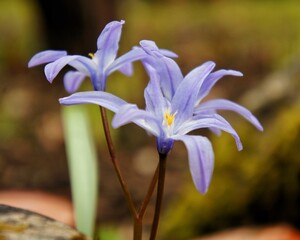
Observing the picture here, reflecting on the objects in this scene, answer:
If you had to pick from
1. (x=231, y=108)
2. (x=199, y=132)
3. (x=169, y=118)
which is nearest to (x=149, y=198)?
(x=169, y=118)

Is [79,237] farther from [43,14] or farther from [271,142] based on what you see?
[43,14]

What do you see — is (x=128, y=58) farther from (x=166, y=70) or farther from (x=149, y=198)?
(x=149, y=198)

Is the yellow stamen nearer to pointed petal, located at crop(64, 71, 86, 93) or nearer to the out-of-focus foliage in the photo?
pointed petal, located at crop(64, 71, 86, 93)

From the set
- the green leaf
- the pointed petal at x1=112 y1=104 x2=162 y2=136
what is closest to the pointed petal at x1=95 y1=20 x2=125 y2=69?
the pointed petal at x1=112 y1=104 x2=162 y2=136

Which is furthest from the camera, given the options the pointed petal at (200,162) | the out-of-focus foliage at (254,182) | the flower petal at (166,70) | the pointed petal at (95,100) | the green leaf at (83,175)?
the out-of-focus foliage at (254,182)

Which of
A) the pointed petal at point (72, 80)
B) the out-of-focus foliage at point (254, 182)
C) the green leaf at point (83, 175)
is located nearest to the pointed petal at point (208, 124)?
the pointed petal at point (72, 80)

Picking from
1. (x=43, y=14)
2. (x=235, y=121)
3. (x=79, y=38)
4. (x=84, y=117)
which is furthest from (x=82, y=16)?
(x=84, y=117)

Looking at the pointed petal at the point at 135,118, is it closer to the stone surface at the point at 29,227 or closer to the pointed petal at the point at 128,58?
the pointed petal at the point at 128,58
